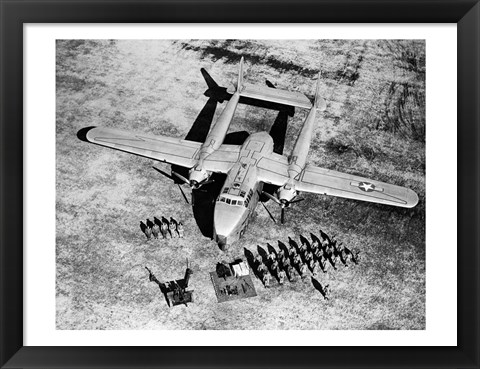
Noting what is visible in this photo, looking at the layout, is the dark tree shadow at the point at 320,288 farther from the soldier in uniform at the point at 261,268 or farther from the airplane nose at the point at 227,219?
the airplane nose at the point at 227,219

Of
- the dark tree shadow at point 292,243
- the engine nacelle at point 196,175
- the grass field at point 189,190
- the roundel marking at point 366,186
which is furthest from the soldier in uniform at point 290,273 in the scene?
the engine nacelle at point 196,175

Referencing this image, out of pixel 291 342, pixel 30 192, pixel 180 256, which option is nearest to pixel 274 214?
pixel 180 256

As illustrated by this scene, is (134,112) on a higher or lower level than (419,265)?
higher

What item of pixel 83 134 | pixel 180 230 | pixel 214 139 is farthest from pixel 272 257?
pixel 83 134

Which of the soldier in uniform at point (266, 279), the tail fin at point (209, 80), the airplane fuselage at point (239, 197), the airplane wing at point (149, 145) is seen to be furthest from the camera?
the tail fin at point (209, 80)

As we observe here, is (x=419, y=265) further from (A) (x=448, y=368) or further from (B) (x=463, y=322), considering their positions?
(A) (x=448, y=368)

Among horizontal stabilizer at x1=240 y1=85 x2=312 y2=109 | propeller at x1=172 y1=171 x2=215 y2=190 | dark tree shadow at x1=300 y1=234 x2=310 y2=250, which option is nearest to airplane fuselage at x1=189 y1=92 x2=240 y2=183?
propeller at x1=172 y1=171 x2=215 y2=190

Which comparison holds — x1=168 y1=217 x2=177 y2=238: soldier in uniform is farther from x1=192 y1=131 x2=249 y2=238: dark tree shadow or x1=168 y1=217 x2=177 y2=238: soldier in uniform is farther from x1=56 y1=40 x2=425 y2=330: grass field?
x1=192 y1=131 x2=249 y2=238: dark tree shadow
